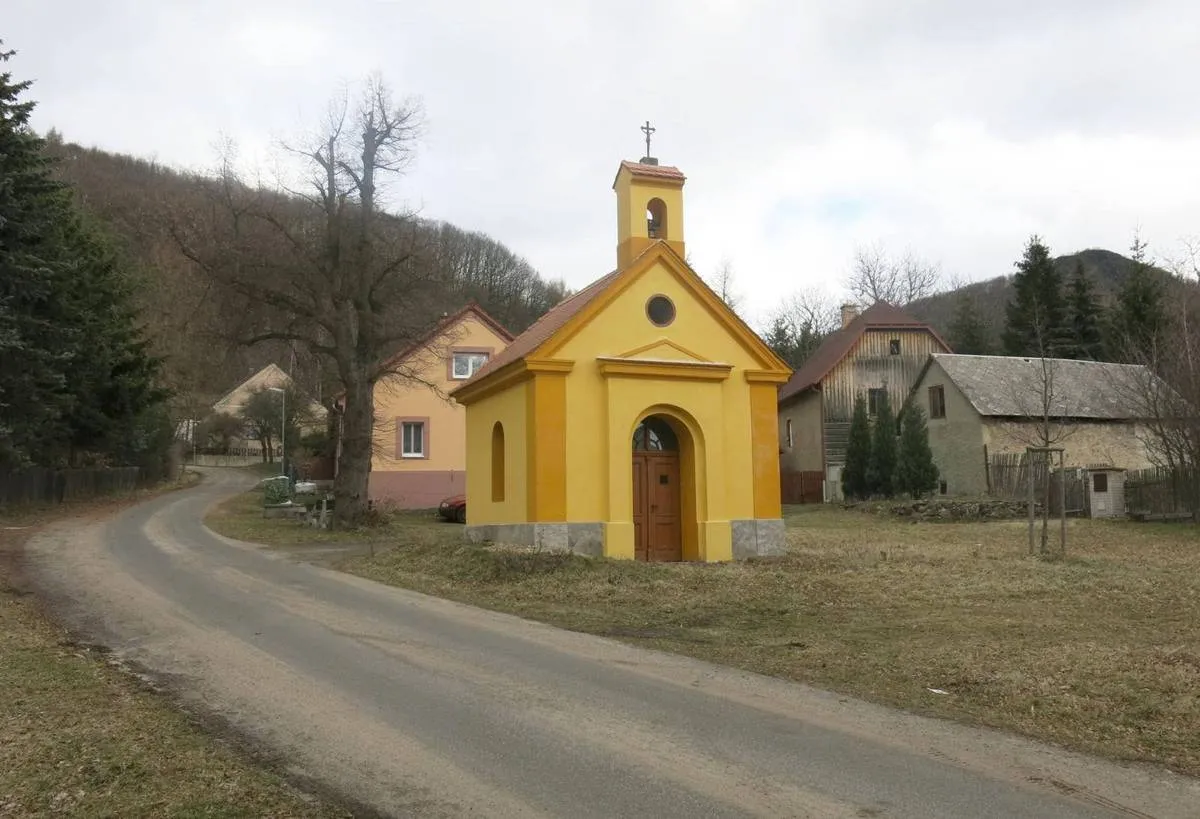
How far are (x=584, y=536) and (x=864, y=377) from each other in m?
30.7

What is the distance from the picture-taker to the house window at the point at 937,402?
1548 inches

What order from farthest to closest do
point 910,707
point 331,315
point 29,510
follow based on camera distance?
1. point 29,510
2. point 331,315
3. point 910,707

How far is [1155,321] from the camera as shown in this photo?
46094 millimetres

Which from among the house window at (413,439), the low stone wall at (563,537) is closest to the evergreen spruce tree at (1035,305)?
the house window at (413,439)

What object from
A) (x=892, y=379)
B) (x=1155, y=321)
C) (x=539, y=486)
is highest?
(x=1155, y=321)

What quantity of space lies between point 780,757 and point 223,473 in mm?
66509

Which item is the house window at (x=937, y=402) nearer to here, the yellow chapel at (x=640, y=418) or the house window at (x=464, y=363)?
the house window at (x=464, y=363)

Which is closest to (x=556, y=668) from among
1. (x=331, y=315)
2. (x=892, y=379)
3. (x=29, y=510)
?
(x=331, y=315)

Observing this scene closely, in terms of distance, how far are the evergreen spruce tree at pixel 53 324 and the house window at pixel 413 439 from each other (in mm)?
10315

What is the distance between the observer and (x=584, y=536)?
16.2 metres

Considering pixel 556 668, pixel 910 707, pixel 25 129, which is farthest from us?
pixel 25 129

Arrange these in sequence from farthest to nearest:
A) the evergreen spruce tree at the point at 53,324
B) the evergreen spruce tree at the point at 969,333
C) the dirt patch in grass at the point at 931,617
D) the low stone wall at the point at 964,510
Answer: the evergreen spruce tree at the point at 969,333 → the low stone wall at the point at 964,510 → the evergreen spruce tree at the point at 53,324 → the dirt patch in grass at the point at 931,617

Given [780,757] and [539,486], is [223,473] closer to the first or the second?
[539,486]

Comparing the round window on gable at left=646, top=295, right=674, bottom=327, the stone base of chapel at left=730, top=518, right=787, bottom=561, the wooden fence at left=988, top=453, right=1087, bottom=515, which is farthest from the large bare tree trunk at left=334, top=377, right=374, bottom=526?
the wooden fence at left=988, top=453, right=1087, bottom=515
